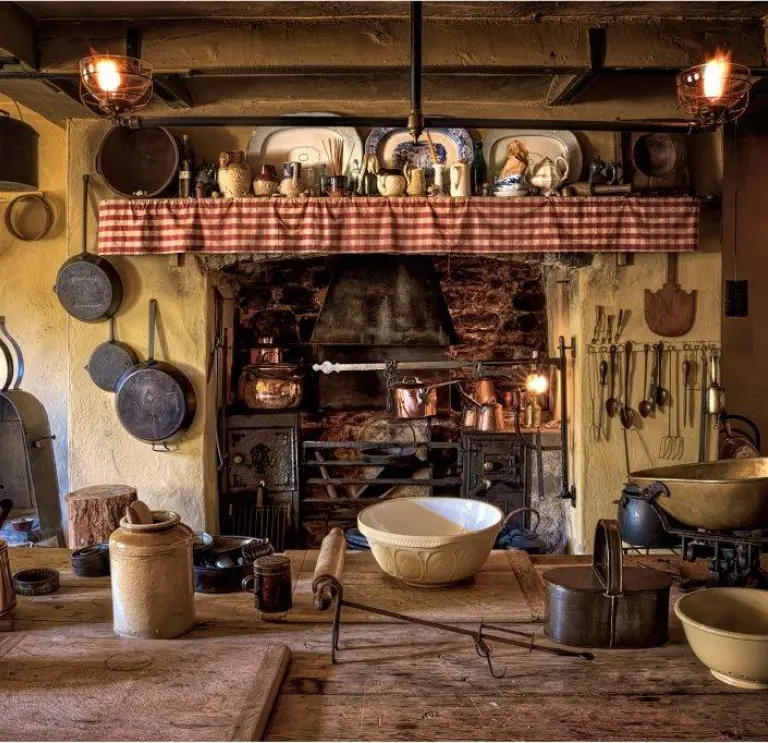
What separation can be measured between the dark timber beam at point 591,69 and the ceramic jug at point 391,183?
1048 millimetres

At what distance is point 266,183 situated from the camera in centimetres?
457

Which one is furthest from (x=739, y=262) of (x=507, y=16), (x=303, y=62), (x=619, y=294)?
(x=303, y=62)

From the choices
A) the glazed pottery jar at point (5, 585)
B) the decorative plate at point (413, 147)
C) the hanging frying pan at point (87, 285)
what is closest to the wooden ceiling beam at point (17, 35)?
the hanging frying pan at point (87, 285)

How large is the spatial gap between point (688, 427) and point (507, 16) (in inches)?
103

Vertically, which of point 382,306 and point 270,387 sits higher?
point 382,306

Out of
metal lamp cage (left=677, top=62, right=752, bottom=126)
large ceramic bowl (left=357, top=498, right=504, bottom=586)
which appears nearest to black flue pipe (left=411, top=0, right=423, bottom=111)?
metal lamp cage (left=677, top=62, right=752, bottom=126)

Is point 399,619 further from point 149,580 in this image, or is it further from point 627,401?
point 627,401

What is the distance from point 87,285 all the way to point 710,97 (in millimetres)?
3626

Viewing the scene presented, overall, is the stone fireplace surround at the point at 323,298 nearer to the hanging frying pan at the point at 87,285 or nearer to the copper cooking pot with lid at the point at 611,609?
the hanging frying pan at the point at 87,285

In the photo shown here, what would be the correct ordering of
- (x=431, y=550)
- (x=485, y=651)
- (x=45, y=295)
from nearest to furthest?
(x=485, y=651), (x=431, y=550), (x=45, y=295)

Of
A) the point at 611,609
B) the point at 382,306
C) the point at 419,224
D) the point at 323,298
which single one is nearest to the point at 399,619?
the point at 611,609

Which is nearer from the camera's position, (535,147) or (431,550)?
(431,550)

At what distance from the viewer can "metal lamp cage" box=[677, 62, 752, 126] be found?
2.62m

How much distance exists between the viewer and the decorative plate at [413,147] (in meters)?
4.73
